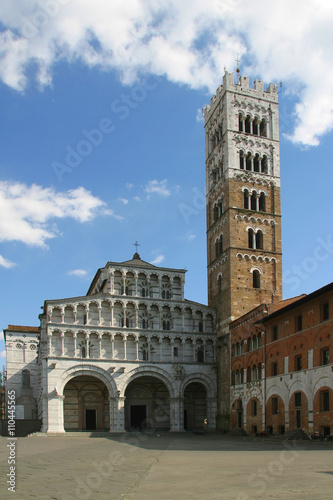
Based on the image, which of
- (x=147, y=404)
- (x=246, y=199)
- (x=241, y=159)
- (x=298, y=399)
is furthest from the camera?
(x=241, y=159)

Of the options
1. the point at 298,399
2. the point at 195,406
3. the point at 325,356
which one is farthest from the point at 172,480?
the point at 195,406

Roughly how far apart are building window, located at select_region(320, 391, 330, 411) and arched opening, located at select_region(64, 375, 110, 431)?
80.1 ft

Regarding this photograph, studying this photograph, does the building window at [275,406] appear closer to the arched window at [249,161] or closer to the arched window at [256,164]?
the arched window at [249,161]

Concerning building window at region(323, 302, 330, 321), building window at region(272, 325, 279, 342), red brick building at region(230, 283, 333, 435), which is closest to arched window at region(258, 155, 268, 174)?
red brick building at region(230, 283, 333, 435)

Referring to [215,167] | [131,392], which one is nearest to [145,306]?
[131,392]

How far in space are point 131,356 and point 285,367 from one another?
16573mm

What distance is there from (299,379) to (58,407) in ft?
69.8

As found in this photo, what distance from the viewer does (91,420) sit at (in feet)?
169

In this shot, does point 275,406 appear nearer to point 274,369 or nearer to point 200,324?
point 274,369

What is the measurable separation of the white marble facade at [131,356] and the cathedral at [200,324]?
3.7 inches

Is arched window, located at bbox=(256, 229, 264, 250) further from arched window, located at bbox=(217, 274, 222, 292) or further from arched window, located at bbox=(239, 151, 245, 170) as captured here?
arched window, located at bbox=(239, 151, 245, 170)

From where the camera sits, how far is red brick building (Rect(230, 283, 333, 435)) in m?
32.9

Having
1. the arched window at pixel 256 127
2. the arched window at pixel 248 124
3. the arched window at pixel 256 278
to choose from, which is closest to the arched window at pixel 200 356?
the arched window at pixel 256 278

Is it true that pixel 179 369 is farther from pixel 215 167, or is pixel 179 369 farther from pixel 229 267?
pixel 215 167
